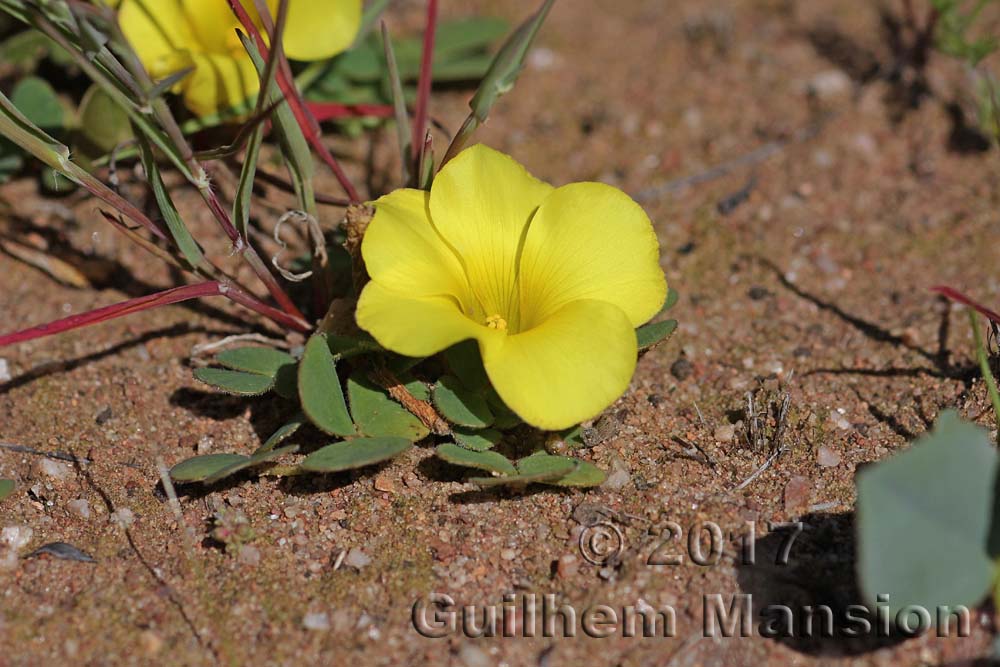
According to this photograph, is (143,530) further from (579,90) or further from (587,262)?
(579,90)

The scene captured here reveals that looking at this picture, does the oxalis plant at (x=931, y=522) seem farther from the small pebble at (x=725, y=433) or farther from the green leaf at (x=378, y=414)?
the green leaf at (x=378, y=414)

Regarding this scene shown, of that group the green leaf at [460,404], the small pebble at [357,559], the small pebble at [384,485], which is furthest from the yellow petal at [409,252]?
the small pebble at [357,559]

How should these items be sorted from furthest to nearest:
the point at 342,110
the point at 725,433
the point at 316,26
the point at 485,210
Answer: the point at 342,110
the point at 316,26
the point at 725,433
the point at 485,210

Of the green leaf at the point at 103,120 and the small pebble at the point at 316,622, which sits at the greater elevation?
the green leaf at the point at 103,120

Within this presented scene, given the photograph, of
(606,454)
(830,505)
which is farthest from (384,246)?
(830,505)

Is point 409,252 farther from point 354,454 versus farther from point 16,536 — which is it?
point 16,536

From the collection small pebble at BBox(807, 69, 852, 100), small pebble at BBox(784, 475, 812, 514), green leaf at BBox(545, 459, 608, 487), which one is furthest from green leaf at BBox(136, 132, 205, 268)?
small pebble at BBox(807, 69, 852, 100)

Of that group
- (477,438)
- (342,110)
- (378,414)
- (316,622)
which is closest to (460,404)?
(477,438)
